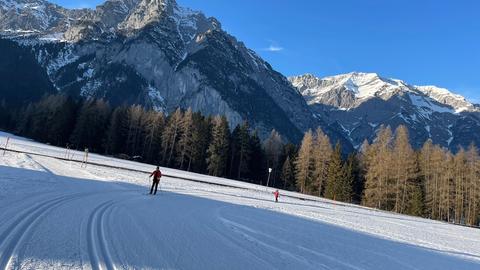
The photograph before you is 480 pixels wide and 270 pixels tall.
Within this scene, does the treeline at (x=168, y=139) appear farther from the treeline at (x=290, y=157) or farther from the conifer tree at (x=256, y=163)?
the treeline at (x=290, y=157)

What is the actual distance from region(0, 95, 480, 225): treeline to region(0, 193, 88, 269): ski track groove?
6672cm

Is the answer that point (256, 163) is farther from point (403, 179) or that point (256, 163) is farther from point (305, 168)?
point (403, 179)

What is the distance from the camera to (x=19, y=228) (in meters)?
9.81

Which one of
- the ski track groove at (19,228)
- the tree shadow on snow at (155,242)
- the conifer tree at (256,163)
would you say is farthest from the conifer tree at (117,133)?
the ski track groove at (19,228)

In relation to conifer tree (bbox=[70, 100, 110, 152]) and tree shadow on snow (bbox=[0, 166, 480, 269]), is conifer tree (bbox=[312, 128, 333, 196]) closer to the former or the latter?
conifer tree (bbox=[70, 100, 110, 152])

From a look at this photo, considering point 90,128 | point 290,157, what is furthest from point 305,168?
point 90,128

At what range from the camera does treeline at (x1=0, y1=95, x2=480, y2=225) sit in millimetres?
73875

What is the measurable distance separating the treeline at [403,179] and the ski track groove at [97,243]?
66.8 meters

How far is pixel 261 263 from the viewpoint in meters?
10.2

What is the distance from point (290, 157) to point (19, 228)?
88770 mm

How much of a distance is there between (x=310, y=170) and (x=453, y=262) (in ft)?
230

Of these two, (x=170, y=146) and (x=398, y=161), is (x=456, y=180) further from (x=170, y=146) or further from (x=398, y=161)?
(x=170, y=146)

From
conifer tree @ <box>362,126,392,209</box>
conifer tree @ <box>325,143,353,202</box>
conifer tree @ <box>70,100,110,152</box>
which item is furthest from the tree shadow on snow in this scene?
conifer tree @ <box>70,100,110,152</box>

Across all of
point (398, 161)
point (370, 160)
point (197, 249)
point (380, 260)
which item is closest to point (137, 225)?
point (197, 249)
